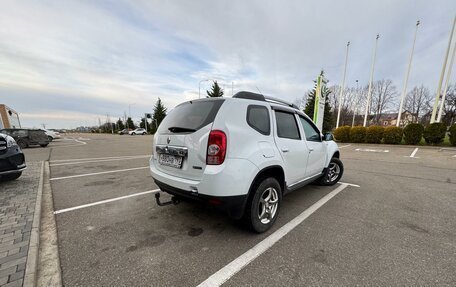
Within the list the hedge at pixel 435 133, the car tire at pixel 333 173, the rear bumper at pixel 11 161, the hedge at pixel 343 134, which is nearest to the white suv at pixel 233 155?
the car tire at pixel 333 173

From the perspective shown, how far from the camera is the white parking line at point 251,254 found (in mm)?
1870

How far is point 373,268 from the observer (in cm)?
203

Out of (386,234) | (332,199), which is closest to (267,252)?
(386,234)

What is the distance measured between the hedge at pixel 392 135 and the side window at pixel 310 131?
16.5m

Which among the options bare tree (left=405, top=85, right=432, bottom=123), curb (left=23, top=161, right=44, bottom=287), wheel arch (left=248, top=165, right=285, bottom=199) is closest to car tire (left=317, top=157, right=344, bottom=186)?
wheel arch (left=248, top=165, right=285, bottom=199)

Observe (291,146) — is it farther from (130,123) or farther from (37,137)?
(130,123)

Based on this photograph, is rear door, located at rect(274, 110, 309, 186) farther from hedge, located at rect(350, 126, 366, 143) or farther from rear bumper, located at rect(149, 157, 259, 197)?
hedge, located at rect(350, 126, 366, 143)

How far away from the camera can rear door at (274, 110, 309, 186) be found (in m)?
2.93

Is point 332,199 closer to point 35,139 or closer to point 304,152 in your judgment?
point 304,152

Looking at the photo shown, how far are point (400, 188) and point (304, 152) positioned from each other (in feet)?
10.8

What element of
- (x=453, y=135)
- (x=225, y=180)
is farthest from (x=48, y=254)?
(x=453, y=135)

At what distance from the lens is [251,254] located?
2.24 metres

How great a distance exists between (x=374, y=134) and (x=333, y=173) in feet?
51.8

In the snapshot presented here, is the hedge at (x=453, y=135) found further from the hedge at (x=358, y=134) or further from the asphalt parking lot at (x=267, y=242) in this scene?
the asphalt parking lot at (x=267, y=242)
